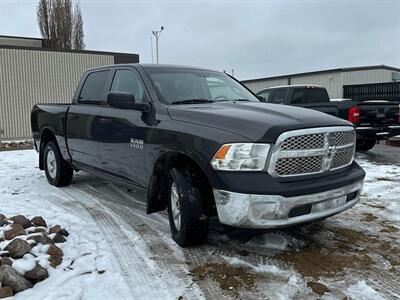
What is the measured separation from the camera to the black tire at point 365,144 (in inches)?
444

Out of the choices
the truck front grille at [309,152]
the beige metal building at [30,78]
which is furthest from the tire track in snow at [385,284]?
the beige metal building at [30,78]

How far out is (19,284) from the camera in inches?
127

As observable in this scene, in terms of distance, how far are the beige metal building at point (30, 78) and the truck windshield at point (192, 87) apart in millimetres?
17077

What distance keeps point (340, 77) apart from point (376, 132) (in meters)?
14.7

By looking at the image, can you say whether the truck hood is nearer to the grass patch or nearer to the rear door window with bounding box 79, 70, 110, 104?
the grass patch

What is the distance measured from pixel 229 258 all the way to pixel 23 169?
6.44m

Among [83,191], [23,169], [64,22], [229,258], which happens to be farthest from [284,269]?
[64,22]

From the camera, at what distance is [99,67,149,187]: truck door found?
4.70 m

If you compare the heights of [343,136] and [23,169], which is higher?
[343,136]

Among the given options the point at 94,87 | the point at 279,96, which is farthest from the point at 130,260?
the point at 279,96

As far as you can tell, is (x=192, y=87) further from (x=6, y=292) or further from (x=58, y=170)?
(x=58, y=170)

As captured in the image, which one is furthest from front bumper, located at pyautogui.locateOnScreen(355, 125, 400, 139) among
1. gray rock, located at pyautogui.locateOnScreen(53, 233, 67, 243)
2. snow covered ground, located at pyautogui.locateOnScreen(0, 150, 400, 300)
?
gray rock, located at pyautogui.locateOnScreen(53, 233, 67, 243)

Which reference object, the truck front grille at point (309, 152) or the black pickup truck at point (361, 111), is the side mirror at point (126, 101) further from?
the black pickup truck at point (361, 111)

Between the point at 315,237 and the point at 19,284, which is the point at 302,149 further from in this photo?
the point at 19,284
